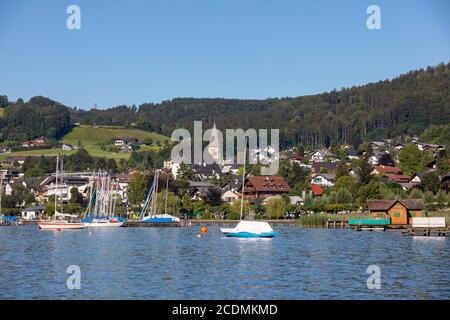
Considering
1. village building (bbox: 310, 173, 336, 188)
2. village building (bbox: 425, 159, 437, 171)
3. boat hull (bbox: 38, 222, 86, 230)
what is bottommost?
boat hull (bbox: 38, 222, 86, 230)

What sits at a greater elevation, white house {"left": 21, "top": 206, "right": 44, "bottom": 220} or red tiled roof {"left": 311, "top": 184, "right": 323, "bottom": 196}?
red tiled roof {"left": 311, "top": 184, "right": 323, "bottom": 196}

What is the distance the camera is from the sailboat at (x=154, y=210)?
119312 millimetres

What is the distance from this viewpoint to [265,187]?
14188cm

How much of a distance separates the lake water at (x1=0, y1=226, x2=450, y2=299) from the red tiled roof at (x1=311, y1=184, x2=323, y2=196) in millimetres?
66214

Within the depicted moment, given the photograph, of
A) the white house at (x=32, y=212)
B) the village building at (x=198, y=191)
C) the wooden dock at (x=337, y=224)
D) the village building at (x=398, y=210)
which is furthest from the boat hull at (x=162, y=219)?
the white house at (x=32, y=212)

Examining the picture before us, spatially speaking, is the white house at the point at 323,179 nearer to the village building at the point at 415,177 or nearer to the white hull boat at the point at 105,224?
the village building at the point at 415,177

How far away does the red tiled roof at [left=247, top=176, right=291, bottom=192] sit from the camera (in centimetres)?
14184

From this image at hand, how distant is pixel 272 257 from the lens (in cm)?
5650

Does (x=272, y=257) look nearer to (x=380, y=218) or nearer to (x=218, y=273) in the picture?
(x=218, y=273)

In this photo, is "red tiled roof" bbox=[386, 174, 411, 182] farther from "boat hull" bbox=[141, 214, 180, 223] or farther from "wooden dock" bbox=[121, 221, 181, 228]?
"wooden dock" bbox=[121, 221, 181, 228]

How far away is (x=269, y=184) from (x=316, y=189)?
28.0ft

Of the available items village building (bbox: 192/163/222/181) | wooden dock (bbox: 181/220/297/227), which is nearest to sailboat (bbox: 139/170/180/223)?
wooden dock (bbox: 181/220/297/227)

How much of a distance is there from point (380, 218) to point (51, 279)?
2576 inches
